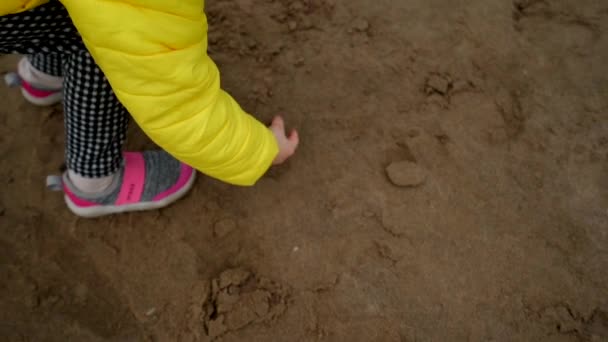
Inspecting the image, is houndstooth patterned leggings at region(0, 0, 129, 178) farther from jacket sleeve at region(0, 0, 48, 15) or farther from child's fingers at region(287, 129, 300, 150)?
child's fingers at region(287, 129, 300, 150)

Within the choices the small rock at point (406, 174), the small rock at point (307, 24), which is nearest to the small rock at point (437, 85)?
the small rock at point (406, 174)

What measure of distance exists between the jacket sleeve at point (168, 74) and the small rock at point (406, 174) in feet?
1.53

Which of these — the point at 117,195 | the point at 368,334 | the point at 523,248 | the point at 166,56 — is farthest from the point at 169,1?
the point at 523,248

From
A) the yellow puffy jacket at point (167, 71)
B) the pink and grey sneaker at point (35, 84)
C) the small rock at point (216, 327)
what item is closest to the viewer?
the yellow puffy jacket at point (167, 71)

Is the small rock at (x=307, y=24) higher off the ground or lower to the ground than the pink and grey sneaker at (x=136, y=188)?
higher

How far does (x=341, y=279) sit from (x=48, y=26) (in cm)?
80

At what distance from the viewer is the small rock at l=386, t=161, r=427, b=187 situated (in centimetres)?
128

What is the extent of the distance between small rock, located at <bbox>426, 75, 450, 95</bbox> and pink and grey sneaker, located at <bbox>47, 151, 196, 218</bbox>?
0.68 metres

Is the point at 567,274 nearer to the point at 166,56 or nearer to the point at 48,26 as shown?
the point at 166,56

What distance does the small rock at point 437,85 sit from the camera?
140 centimetres

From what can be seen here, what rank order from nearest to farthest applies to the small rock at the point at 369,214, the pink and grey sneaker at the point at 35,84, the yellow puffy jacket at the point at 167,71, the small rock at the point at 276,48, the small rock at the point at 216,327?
the yellow puffy jacket at the point at 167,71 < the small rock at the point at 216,327 < the small rock at the point at 369,214 < the pink and grey sneaker at the point at 35,84 < the small rock at the point at 276,48

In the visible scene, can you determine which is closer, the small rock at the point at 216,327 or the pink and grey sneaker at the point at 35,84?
the small rock at the point at 216,327

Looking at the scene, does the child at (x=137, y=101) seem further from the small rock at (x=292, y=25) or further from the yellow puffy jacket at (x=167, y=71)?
the small rock at (x=292, y=25)

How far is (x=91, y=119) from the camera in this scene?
1.01 metres
